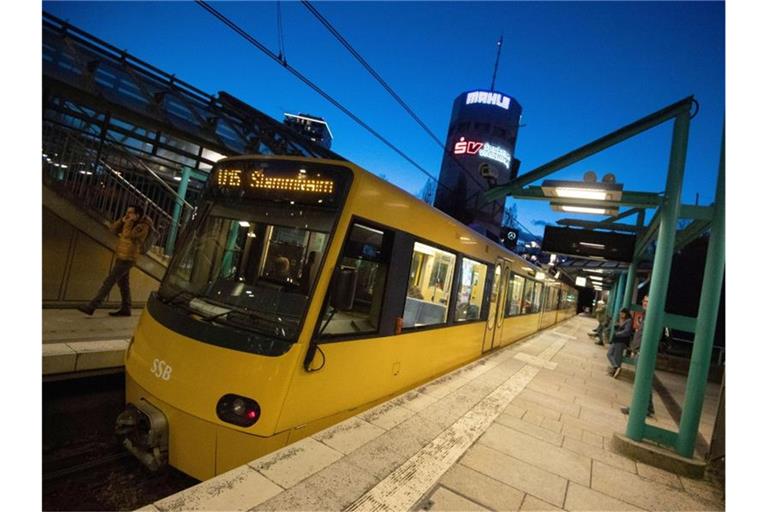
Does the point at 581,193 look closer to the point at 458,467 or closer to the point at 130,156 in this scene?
the point at 458,467

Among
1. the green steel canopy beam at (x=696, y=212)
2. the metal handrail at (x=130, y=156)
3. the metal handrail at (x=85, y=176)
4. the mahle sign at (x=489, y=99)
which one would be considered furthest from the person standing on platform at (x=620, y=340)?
the mahle sign at (x=489, y=99)

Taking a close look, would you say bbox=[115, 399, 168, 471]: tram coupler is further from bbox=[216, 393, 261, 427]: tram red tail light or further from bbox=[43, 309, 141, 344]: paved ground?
bbox=[43, 309, 141, 344]: paved ground

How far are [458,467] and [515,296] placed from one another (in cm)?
850

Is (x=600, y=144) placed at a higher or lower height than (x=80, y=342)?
higher

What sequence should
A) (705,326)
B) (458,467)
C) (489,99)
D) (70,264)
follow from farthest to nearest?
(489,99)
(70,264)
(705,326)
(458,467)

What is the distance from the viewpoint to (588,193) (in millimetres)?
5312

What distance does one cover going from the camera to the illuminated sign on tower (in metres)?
50.0

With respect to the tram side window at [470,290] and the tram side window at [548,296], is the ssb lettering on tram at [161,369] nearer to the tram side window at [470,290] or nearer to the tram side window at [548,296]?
the tram side window at [470,290]

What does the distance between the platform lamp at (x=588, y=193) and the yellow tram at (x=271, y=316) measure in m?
2.00

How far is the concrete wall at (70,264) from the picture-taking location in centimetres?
717

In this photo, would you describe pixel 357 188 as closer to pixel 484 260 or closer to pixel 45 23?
pixel 484 260

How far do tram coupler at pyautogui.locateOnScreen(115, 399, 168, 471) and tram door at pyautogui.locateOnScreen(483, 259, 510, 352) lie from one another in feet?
22.1

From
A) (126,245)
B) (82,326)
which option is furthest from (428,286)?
(82,326)

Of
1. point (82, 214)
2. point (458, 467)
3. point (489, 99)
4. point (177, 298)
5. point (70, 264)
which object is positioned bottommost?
point (458, 467)
